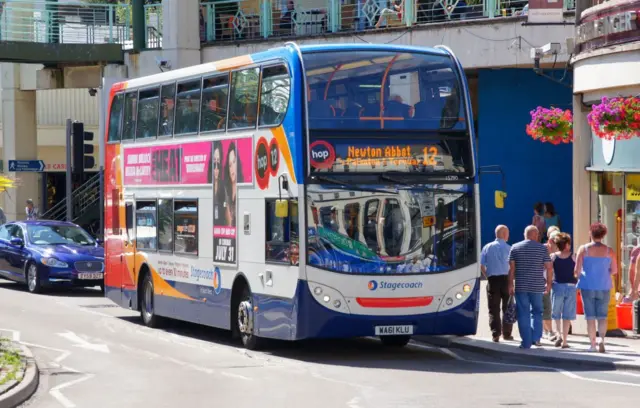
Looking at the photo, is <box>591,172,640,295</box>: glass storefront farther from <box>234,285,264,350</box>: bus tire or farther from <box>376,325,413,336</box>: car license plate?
<box>234,285,264,350</box>: bus tire

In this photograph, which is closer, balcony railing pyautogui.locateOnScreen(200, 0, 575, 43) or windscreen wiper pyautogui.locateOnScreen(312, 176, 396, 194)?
windscreen wiper pyautogui.locateOnScreen(312, 176, 396, 194)

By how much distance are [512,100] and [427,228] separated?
13597 mm

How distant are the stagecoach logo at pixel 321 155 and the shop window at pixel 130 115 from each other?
6560 mm

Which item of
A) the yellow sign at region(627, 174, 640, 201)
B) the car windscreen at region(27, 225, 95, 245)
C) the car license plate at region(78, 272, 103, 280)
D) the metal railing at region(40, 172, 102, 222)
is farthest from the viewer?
the metal railing at region(40, 172, 102, 222)

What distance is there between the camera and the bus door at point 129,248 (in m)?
22.4

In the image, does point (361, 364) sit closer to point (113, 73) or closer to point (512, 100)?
point (512, 100)

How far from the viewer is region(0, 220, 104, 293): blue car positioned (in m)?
27.7

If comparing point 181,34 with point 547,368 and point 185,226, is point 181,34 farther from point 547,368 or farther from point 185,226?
point 547,368

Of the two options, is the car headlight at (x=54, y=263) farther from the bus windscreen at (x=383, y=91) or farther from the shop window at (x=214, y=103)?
the bus windscreen at (x=383, y=91)

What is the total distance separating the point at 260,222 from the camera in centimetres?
1738

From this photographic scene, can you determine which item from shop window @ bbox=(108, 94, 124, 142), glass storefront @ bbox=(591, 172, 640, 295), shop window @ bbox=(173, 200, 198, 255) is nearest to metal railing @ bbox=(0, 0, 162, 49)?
shop window @ bbox=(108, 94, 124, 142)

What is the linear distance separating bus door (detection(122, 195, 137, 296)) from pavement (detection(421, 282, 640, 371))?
563 cm

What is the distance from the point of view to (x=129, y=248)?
74.3 ft

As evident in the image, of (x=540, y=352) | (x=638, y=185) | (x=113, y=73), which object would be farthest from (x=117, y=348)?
(x=113, y=73)
